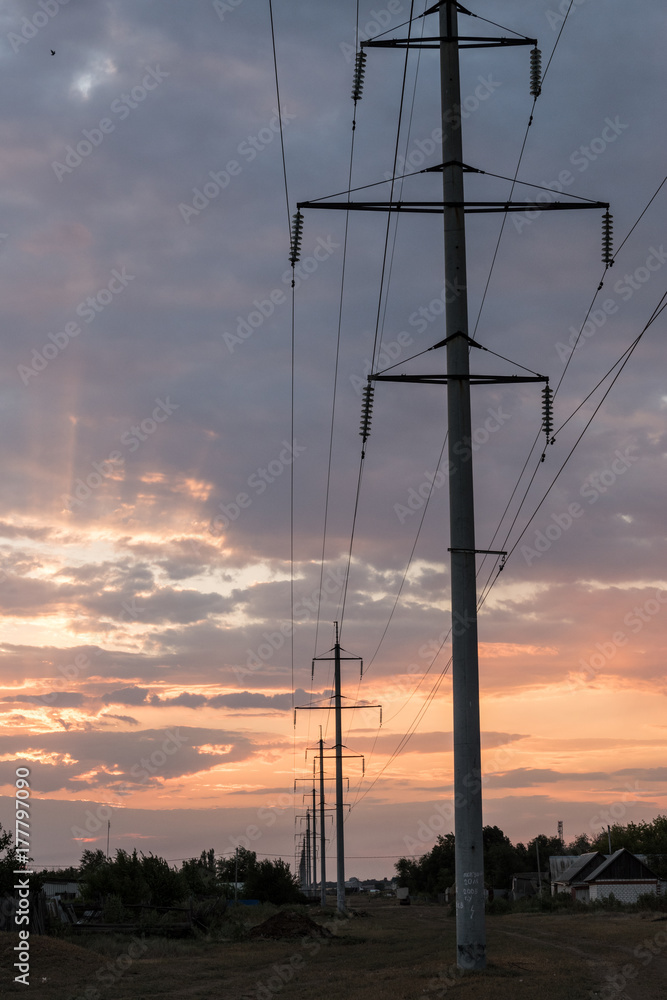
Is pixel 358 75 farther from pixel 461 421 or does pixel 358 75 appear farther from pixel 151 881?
pixel 151 881

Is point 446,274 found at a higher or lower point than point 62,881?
higher

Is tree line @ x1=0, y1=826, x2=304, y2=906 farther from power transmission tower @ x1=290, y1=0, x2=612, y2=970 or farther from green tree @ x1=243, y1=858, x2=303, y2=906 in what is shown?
power transmission tower @ x1=290, y1=0, x2=612, y2=970

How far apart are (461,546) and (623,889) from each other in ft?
249

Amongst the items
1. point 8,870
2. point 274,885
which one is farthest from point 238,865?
point 8,870

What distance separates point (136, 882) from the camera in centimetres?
5769

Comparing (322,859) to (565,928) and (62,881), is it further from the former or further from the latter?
(565,928)

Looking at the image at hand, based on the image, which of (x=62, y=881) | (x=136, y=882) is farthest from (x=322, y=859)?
(x=136, y=882)

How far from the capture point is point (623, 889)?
8481 cm

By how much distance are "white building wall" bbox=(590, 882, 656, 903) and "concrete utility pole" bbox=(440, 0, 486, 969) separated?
7306 centimetres

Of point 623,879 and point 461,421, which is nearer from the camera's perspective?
point 461,421

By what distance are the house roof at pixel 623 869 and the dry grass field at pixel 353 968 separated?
161 feet

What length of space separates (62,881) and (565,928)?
218ft

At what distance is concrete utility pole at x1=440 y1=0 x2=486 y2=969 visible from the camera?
19.2 meters

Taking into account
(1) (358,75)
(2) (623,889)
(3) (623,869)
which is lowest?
(2) (623,889)
